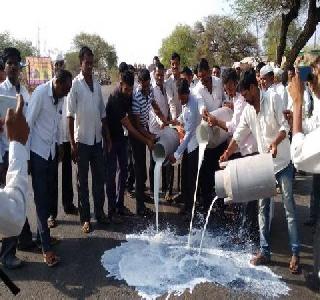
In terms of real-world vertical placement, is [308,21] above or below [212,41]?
below

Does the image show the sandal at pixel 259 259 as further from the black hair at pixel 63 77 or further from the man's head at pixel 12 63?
the man's head at pixel 12 63

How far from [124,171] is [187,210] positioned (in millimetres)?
985

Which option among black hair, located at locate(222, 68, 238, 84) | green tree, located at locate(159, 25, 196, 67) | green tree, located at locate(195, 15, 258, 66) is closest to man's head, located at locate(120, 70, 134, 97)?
black hair, located at locate(222, 68, 238, 84)

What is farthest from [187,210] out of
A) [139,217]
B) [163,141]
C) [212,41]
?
[212,41]

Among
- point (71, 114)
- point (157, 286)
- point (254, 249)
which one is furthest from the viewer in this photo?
point (71, 114)

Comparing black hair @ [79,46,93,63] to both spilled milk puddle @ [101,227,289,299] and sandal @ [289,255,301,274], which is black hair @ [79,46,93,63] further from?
sandal @ [289,255,301,274]

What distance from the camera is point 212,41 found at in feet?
155

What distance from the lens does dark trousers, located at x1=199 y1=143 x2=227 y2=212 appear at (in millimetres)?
5591

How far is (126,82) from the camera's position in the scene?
16.7 ft

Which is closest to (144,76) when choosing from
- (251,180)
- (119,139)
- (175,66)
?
(119,139)

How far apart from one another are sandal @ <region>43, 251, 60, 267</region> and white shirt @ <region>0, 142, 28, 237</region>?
95.5 inches

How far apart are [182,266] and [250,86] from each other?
1.88 m

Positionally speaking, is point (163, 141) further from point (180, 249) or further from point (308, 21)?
point (308, 21)

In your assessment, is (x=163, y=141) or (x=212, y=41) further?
(x=212, y=41)
